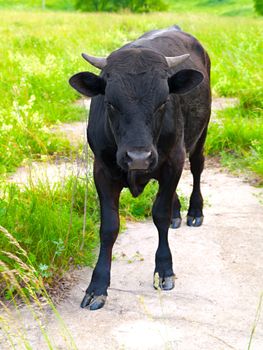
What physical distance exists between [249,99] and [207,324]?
5706mm

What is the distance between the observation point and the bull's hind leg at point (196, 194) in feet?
18.4

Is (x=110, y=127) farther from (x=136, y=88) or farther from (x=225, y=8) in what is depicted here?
(x=225, y=8)

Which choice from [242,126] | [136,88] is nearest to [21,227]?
[136,88]

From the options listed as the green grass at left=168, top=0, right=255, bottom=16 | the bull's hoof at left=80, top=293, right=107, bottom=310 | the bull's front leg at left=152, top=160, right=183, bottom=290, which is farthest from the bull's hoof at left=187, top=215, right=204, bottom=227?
the green grass at left=168, top=0, right=255, bottom=16

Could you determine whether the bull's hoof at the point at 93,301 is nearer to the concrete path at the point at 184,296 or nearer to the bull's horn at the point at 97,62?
the concrete path at the point at 184,296

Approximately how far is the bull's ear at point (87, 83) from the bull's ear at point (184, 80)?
454 mm

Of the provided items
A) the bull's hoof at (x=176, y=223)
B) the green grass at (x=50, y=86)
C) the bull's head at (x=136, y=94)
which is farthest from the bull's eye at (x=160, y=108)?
the green grass at (x=50, y=86)

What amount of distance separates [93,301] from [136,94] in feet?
4.64

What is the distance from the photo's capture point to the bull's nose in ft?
11.6

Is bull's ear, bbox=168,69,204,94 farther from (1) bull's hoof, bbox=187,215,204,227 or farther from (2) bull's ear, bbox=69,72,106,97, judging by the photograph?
(1) bull's hoof, bbox=187,215,204,227

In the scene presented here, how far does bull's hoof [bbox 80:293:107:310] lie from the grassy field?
0.31m

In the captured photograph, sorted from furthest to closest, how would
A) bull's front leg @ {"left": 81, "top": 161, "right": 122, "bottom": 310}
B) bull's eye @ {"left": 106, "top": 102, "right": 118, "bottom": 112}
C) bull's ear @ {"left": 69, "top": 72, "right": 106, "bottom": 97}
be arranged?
bull's front leg @ {"left": 81, "top": 161, "right": 122, "bottom": 310} → bull's ear @ {"left": 69, "top": 72, "right": 106, "bottom": 97} → bull's eye @ {"left": 106, "top": 102, "right": 118, "bottom": 112}

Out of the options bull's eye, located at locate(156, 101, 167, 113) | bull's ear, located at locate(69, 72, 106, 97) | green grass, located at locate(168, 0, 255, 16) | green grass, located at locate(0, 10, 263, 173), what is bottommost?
green grass, located at locate(168, 0, 255, 16)

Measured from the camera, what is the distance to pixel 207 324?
3.82 m
